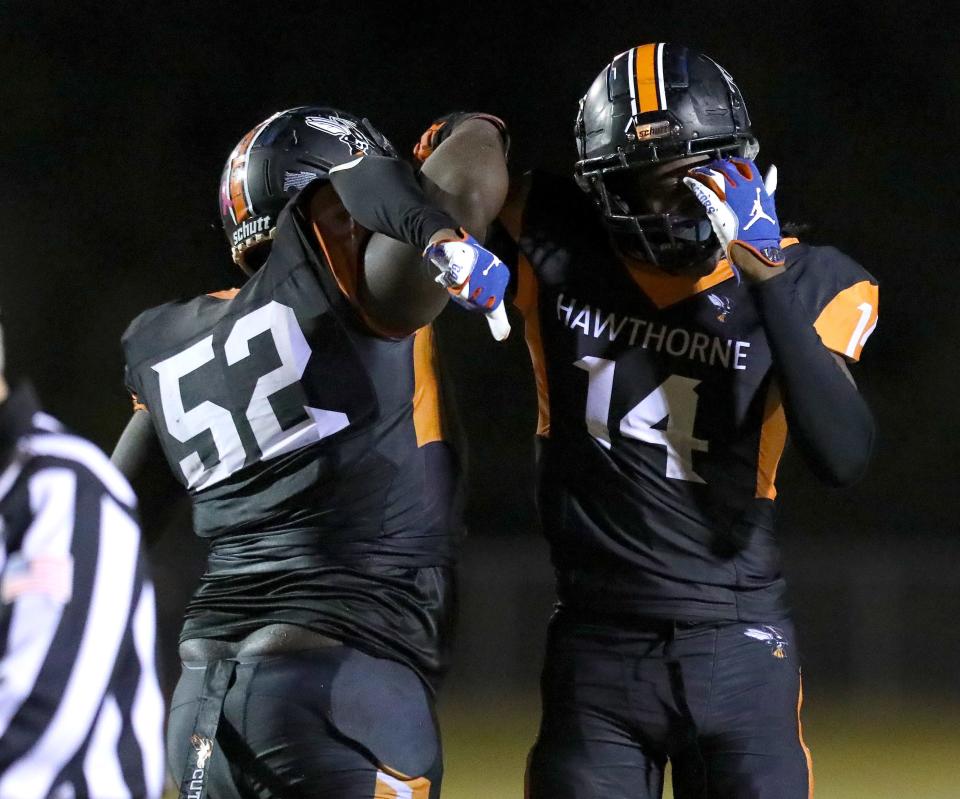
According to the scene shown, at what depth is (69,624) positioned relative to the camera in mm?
1475

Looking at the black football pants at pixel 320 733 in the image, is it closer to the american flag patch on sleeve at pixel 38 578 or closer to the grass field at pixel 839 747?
the american flag patch on sleeve at pixel 38 578

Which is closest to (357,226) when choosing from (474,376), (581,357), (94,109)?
(581,357)

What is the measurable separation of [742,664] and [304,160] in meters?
1.25

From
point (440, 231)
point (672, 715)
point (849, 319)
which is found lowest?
point (672, 715)

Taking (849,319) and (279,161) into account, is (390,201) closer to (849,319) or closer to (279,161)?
(279,161)

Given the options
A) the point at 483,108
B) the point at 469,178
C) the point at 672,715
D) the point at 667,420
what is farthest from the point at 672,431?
the point at 483,108

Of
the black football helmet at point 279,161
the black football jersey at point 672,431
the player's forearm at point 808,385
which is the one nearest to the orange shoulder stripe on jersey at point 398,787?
the black football jersey at point 672,431

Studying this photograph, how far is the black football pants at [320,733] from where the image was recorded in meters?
2.01

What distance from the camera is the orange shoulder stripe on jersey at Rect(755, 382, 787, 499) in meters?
2.55

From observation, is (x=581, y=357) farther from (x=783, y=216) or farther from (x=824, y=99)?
(x=824, y=99)

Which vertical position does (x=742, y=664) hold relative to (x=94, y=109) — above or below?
below

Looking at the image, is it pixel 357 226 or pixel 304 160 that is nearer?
pixel 357 226

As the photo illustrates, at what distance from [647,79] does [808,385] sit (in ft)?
2.26

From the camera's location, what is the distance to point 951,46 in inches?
406
